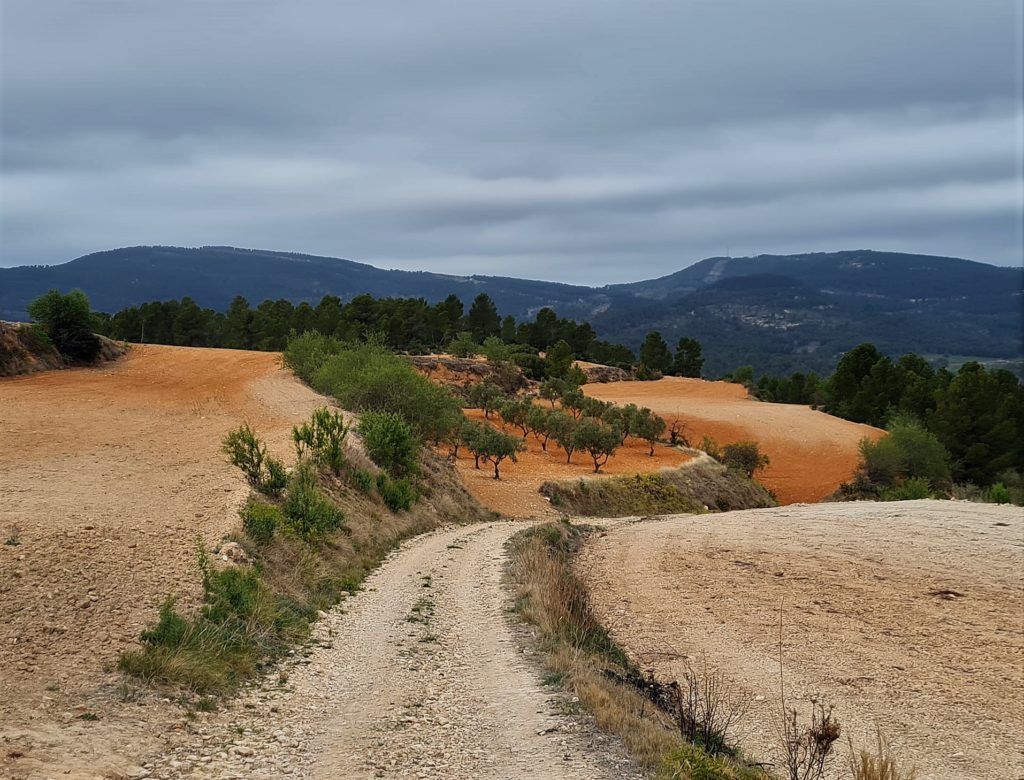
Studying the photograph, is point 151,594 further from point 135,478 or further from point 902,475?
point 902,475

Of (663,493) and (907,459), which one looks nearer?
(663,493)

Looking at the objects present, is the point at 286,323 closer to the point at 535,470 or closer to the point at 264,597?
the point at 535,470

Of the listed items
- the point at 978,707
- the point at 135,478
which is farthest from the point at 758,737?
the point at 135,478

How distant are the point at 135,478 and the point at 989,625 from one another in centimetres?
1924

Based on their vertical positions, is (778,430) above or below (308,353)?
below

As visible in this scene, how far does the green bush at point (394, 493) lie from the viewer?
24641mm

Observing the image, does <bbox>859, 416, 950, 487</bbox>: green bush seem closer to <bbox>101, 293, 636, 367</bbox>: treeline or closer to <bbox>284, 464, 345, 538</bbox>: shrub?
<bbox>101, 293, 636, 367</bbox>: treeline

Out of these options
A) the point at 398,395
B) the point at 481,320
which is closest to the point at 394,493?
the point at 398,395

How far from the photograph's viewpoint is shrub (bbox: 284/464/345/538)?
17.5 m

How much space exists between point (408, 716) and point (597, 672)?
315 cm

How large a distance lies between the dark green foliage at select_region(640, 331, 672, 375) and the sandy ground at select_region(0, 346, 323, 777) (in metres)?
82.3

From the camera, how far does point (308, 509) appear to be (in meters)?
18.2

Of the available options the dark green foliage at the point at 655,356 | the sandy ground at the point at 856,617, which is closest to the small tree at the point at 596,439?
the sandy ground at the point at 856,617

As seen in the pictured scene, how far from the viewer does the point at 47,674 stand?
28.8ft
